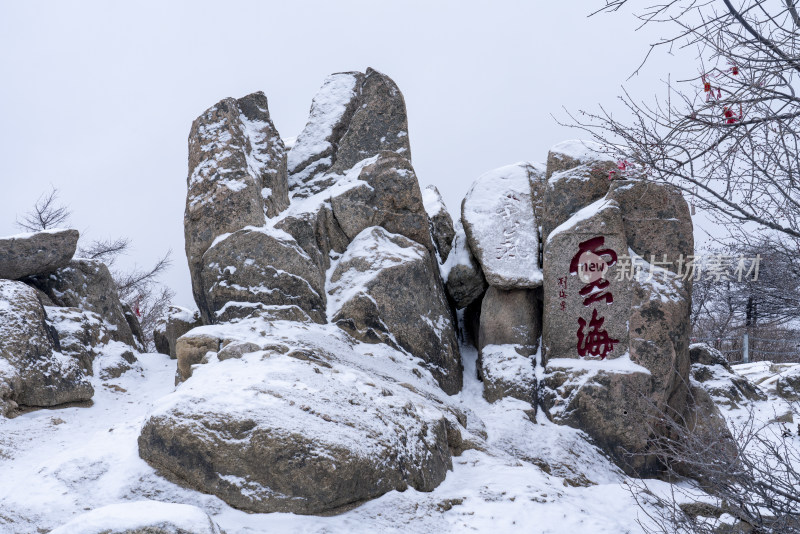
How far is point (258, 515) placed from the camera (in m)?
5.23

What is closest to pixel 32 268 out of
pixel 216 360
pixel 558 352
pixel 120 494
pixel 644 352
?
pixel 216 360

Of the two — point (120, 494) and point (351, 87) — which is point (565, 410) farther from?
point (351, 87)

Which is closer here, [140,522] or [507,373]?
[140,522]

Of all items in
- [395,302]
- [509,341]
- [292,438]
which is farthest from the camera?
[509,341]

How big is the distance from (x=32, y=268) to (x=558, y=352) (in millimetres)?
9083

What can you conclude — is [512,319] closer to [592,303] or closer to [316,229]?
[592,303]

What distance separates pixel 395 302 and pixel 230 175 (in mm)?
3945

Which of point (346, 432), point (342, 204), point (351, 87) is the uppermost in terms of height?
point (351, 87)

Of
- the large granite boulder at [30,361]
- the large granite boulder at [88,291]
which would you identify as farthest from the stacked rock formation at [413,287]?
the large granite boulder at [30,361]

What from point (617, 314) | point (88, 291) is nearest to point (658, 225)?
point (617, 314)

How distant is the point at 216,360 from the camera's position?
25.8 feet

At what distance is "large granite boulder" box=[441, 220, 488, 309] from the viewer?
11.6 meters

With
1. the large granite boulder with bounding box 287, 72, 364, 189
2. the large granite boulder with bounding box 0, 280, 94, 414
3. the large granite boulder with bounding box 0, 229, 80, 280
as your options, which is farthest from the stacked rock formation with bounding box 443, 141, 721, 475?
the large granite boulder with bounding box 0, 229, 80, 280

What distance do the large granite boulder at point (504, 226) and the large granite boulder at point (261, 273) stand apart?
307cm
